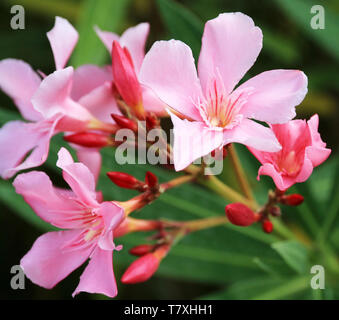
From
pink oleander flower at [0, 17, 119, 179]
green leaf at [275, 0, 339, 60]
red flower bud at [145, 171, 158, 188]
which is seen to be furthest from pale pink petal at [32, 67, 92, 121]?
green leaf at [275, 0, 339, 60]

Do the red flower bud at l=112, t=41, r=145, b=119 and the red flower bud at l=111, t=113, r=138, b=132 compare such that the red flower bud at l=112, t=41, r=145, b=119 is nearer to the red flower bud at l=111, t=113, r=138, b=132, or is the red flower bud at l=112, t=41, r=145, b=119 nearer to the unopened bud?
the red flower bud at l=111, t=113, r=138, b=132

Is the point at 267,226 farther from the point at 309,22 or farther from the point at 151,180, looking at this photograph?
the point at 309,22

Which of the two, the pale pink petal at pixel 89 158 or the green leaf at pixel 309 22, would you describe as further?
the green leaf at pixel 309 22

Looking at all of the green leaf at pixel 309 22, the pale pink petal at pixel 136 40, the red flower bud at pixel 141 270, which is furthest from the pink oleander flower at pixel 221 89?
the green leaf at pixel 309 22

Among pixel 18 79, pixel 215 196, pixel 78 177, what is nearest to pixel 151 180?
pixel 78 177

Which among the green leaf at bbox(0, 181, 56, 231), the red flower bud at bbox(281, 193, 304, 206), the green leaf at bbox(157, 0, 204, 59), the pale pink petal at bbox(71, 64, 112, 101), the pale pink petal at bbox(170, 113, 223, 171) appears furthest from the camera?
the green leaf at bbox(0, 181, 56, 231)

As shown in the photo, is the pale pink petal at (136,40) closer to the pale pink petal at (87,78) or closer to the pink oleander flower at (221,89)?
the pale pink petal at (87,78)

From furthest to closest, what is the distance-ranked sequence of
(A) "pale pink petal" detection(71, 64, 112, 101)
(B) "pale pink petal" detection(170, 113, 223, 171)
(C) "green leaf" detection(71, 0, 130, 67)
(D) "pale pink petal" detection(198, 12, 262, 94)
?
(C) "green leaf" detection(71, 0, 130, 67) < (A) "pale pink petal" detection(71, 64, 112, 101) < (D) "pale pink petal" detection(198, 12, 262, 94) < (B) "pale pink petal" detection(170, 113, 223, 171)
